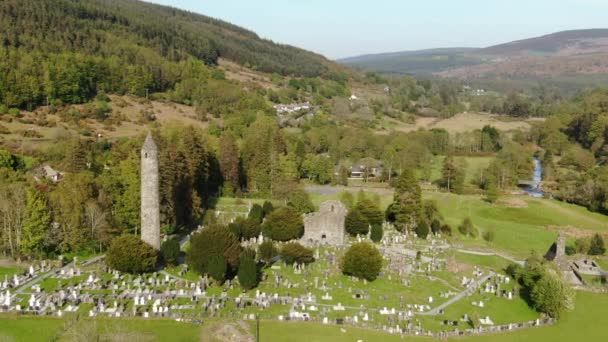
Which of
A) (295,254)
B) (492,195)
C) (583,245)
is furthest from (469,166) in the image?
(295,254)

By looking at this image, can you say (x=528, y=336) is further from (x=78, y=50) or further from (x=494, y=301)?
(x=78, y=50)

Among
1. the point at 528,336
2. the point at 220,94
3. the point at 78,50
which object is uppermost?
the point at 78,50

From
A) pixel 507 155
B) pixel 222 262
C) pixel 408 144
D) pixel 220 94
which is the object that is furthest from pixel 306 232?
pixel 220 94

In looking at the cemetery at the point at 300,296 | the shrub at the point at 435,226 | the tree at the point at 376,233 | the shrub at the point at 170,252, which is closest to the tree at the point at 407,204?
the shrub at the point at 435,226

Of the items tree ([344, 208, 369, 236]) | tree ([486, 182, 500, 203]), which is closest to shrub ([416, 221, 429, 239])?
tree ([344, 208, 369, 236])

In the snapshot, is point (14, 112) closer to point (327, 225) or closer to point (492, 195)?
point (327, 225)

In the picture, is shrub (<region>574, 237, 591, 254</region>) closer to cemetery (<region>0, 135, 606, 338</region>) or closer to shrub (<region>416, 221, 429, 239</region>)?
cemetery (<region>0, 135, 606, 338</region>)
